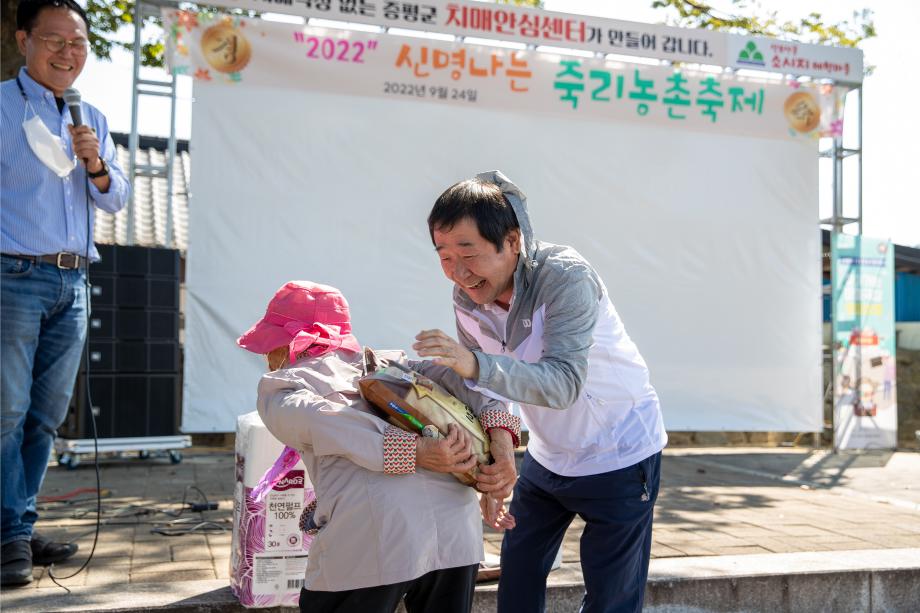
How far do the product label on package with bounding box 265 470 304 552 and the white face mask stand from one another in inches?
55.4

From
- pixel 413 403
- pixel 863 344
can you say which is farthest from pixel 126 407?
pixel 863 344

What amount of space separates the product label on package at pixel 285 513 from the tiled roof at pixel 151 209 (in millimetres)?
6822

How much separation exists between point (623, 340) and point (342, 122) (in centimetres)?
511

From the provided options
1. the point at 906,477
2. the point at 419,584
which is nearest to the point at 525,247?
the point at 419,584

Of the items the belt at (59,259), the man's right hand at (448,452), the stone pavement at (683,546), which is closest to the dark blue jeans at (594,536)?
the man's right hand at (448,452)

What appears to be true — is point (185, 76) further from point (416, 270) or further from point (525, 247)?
point (525, 247)

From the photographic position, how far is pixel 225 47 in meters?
6.50

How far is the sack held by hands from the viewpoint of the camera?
180cm

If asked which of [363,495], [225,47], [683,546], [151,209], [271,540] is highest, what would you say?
[225,47]

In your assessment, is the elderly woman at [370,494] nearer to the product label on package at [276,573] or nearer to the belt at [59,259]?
the product label on package at [276,573]

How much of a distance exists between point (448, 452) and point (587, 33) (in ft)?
20.2

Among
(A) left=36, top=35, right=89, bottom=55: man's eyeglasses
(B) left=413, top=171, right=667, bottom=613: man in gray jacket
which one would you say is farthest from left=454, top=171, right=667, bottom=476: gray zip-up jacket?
(A) left=36, top=35, right=89, bottom=55: man's eyeglasses

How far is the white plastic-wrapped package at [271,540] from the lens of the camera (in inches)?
103

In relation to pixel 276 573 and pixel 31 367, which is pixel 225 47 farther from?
pixel 276 573
